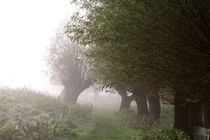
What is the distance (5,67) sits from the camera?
53531 mm

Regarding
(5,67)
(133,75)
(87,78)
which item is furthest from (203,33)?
(5,67)

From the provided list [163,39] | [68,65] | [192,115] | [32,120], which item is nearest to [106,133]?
[32,120]

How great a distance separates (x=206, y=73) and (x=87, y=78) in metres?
20.7

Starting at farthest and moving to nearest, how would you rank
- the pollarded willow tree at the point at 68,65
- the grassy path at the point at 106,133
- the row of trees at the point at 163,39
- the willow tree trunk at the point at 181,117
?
the pollarded willow tree at the point at 68,65 → the grassy path at the point at 106,133 → the willow tree trunk at the point at 181,117 → the row of trees at the point at 163,39

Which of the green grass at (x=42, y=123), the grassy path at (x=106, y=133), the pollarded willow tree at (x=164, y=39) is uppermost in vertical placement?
the pollarded willow tree at (x=164, y=39)

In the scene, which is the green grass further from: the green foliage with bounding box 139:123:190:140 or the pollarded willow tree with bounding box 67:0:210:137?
the pollarded willow tree with bounding box 67:0:210:137

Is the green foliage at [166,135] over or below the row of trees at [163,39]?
below

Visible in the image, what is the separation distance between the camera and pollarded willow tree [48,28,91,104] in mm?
24781

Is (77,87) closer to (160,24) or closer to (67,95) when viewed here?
(67,95)

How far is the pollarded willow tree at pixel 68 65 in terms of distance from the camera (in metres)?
24.8

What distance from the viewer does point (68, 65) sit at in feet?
82.8

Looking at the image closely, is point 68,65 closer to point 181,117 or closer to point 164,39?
point 181,117

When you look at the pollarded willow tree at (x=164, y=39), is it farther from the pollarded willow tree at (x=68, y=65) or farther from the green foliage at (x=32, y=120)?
the pollarded willow tree at (x=68, y=65)

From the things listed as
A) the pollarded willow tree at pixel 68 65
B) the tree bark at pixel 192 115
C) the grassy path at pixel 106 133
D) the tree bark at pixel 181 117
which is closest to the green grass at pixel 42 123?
the grassy path at pixel 106 133
